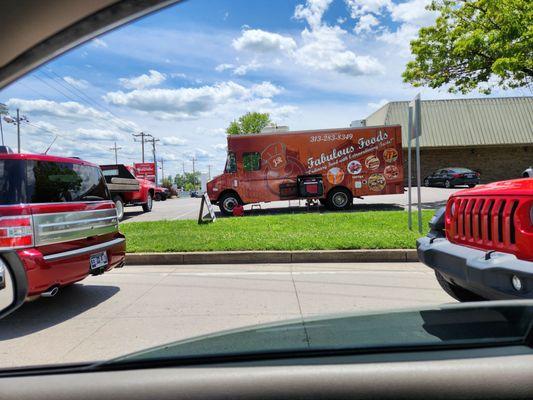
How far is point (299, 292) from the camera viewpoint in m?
5.43

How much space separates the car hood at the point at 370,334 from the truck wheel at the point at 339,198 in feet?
45.3

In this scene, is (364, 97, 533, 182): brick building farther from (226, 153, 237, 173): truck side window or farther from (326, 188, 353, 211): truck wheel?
(226, 153, 237, 173): truck side window

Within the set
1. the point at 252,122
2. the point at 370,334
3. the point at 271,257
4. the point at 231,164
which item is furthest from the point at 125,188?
the point at 252,122

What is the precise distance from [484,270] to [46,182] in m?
4.19

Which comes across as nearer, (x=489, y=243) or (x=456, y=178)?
(x=489, y=243)

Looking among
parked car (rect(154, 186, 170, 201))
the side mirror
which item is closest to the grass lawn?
the side mirror

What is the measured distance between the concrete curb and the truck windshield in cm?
238

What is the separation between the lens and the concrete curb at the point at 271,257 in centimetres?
734

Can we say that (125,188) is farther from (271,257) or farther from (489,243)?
(489,243)

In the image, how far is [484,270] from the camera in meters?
2.88

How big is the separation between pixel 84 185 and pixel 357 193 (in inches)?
459

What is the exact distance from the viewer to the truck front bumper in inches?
104

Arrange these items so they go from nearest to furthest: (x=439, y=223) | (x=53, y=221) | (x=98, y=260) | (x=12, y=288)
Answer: (x=12, y=288) → (x=439, y=223) → (x=53, y=221) → (x=98, y=260)

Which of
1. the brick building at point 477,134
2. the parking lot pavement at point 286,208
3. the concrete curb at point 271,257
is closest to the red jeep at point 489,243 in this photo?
the concrete curb at point 271,257
